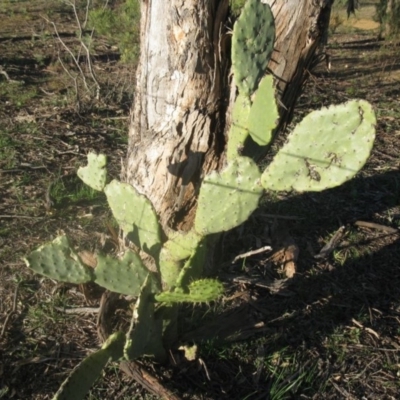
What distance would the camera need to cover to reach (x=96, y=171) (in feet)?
9.32

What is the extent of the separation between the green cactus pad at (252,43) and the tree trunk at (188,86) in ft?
0.99

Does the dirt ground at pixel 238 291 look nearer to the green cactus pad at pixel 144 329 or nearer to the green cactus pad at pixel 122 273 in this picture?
the green cactus pad at pixel 144 329

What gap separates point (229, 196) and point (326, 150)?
43 centimetres

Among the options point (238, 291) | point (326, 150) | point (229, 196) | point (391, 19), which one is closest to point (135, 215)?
point (229, 196)

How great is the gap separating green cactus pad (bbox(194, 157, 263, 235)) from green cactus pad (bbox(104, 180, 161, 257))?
0.23 metres

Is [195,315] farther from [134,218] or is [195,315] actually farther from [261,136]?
[261,136]

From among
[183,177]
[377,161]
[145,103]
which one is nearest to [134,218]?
[183,177]

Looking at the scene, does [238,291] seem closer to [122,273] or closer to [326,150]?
[122,273]

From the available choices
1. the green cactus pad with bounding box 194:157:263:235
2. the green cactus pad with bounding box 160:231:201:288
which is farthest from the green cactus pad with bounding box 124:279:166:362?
the green cactus pad with bounding box 194:157:263:235

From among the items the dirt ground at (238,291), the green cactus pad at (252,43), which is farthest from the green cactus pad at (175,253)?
the green cactus pad at (252,43)

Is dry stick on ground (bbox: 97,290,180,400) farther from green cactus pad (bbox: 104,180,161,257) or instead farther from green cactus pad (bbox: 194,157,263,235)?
green cactus pad (bbox: 194,157,263,235)

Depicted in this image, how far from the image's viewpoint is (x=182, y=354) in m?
3.06

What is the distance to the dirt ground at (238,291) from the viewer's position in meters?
2.99

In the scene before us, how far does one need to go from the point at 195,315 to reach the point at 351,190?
77.2 inches
